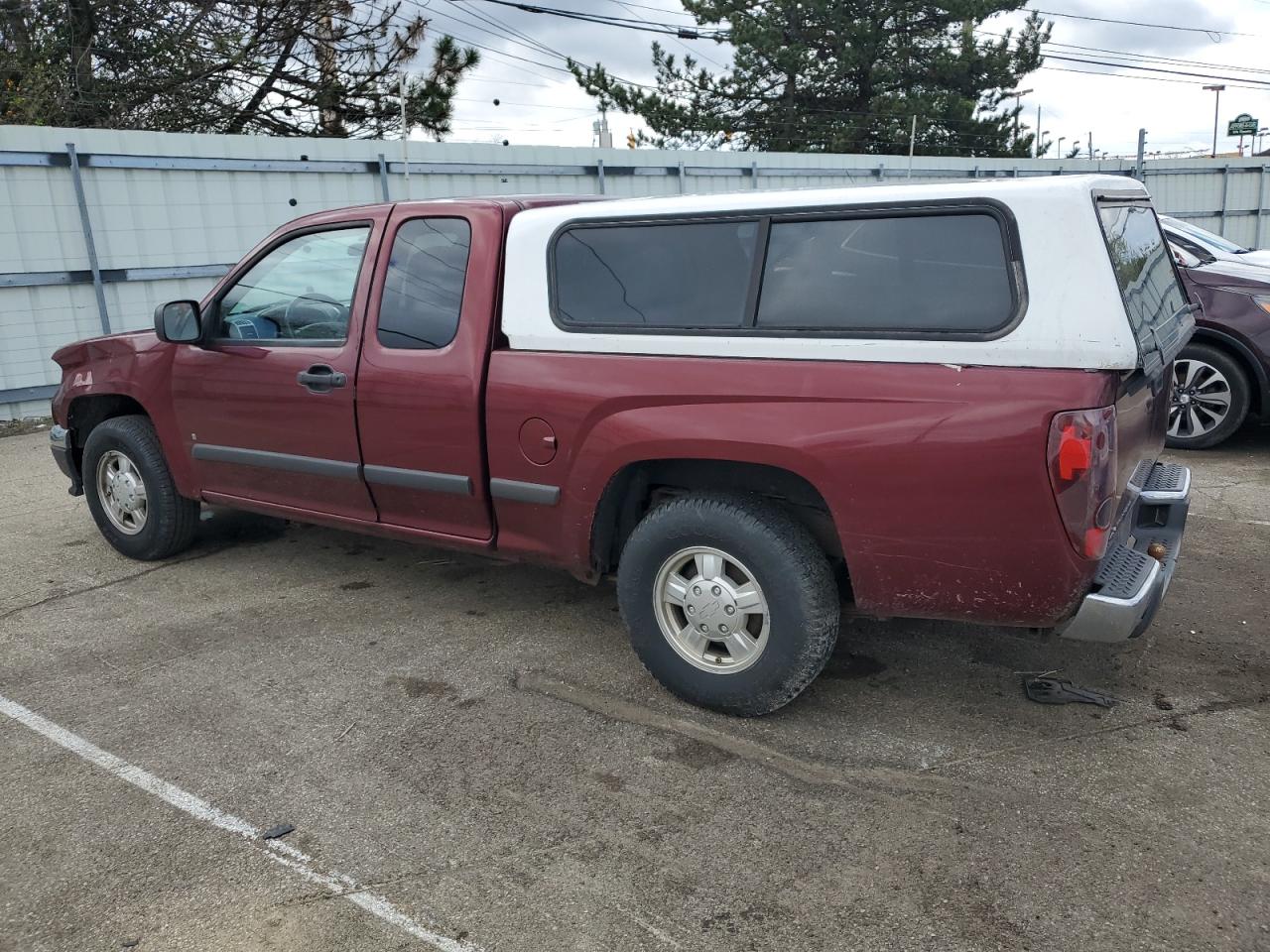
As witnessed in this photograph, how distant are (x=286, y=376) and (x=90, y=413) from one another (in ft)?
5.78

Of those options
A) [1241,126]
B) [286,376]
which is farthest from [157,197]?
[1241,126]

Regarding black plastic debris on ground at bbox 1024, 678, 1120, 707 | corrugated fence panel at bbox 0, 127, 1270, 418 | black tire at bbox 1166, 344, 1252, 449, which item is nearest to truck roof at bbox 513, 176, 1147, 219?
black plastic debris on ground at bbox 1024, 678, 1120, 707

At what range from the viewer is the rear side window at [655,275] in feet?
11.3

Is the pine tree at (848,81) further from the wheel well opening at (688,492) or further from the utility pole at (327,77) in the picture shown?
the wheel well opening at (688,492)

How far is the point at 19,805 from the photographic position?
3.18m

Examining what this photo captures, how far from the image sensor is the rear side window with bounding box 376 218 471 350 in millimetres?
4055

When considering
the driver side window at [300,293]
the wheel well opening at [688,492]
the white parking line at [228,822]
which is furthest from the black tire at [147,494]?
the wheel well opening at [688,492]

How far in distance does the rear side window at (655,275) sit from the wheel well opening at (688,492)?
487 mm

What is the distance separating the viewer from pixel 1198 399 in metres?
7.31

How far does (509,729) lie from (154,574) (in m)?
2.71

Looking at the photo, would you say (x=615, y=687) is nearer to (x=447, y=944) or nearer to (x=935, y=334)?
(x=447, y=944)

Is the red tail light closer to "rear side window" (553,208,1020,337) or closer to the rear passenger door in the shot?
"rear side window" (553,208,1020,337)

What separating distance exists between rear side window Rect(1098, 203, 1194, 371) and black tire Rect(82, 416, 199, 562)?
439cm

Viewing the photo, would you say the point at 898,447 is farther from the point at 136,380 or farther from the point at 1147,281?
the point at 136,380
